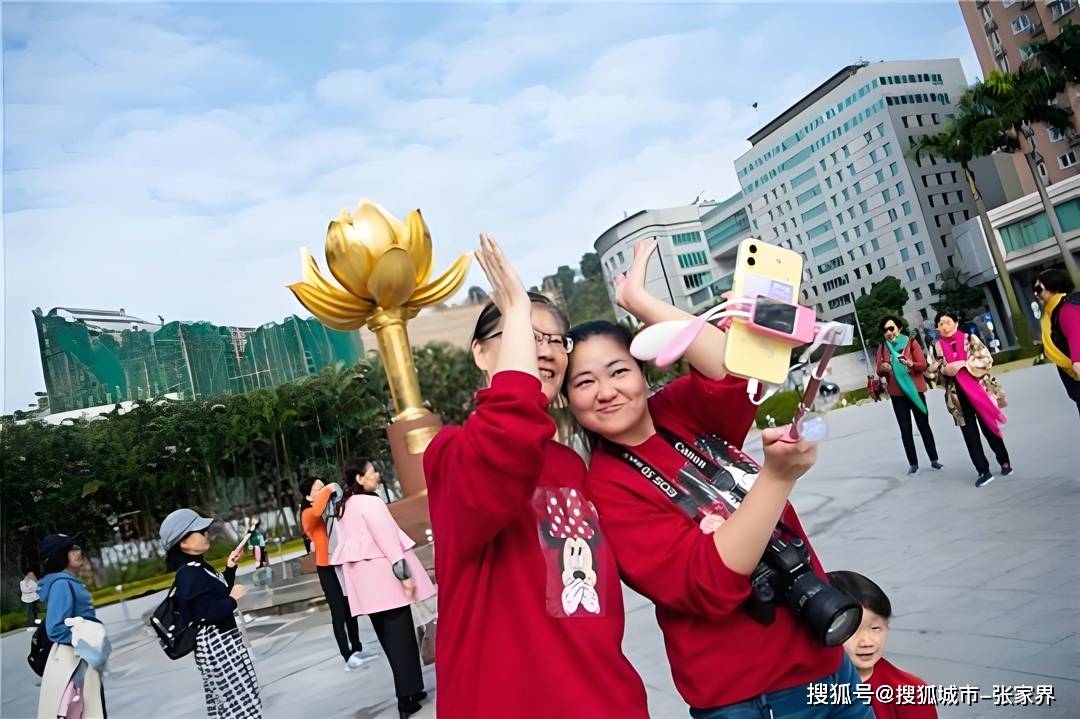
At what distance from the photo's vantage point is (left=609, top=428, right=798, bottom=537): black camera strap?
1.04 metres

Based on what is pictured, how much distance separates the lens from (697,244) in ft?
13.5

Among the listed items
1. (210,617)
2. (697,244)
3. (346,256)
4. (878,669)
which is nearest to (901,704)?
(878,669)

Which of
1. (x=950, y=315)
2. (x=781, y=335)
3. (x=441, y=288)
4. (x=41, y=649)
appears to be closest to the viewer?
(x=781, y=335)

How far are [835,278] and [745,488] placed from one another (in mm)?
2784

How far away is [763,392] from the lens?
0.91 meters

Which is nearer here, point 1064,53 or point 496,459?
point 496,459

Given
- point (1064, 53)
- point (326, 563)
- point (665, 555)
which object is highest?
point (1064, 53)

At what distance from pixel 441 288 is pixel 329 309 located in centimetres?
88

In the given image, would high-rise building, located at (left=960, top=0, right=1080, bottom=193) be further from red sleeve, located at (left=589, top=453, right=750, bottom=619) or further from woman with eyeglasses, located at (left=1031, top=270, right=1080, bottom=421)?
Answer: red sleeve, located at (left=589, top=453, right=750, bottom=619)

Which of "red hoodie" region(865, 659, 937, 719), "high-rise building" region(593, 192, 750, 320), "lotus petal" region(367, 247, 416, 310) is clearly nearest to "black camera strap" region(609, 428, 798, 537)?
"red hoodie" region(865, 659, 937, 719)

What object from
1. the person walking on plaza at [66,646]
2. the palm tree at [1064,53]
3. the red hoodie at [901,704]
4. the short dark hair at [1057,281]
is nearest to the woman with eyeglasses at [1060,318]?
the short dark hair at [1057,281]

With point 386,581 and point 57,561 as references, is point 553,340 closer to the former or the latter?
point 386,581

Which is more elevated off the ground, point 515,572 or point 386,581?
point 515,572

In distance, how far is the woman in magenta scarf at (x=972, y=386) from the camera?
3453mm
